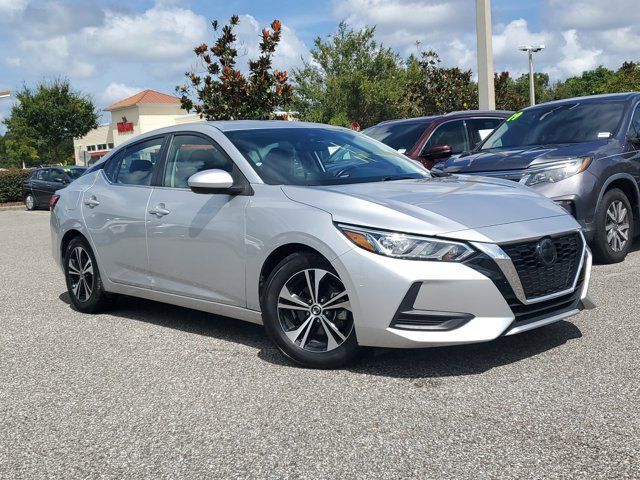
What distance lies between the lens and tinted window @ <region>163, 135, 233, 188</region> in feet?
17.8

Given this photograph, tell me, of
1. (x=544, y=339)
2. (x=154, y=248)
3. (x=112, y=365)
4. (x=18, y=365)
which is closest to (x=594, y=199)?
(x=544, y=339)

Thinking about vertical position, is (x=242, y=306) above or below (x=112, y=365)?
above

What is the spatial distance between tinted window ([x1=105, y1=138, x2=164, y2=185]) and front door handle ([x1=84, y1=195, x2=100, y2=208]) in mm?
217

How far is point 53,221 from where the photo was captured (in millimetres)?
7086

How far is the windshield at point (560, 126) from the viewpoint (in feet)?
27.1

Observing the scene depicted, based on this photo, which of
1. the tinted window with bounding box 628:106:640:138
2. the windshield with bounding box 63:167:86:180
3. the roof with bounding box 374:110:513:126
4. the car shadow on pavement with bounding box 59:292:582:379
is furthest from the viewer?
the windshield with bounding box 63:167:86:180

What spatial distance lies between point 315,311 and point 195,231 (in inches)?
47.2

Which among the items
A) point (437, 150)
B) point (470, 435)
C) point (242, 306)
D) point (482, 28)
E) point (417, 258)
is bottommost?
point (470, 435)

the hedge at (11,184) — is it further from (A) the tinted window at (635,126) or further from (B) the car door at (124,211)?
(A) the tinted window at (635,126)

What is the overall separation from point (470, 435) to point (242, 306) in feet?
6.60

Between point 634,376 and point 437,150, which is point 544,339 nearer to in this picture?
point 634,376

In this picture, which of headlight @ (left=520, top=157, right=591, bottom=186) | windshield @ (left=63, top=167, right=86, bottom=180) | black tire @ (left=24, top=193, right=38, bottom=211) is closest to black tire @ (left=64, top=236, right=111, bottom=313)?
headlight @ (left=520, top=157, right=591, bottom=186)

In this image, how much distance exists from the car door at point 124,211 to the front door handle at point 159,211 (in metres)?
0.11

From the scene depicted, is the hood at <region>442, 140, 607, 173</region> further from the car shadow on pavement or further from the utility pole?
the utility pole
